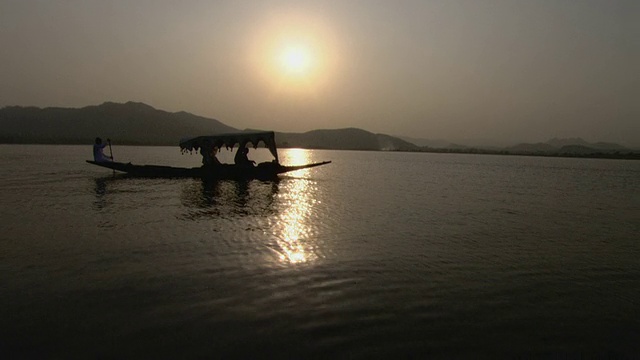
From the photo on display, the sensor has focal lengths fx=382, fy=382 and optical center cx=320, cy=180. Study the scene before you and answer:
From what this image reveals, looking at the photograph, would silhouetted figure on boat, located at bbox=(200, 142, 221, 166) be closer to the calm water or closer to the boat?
the boat

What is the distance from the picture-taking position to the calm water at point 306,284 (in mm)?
6082

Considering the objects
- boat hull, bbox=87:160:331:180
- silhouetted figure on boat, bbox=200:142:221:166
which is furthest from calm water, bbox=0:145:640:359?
silhouetted figure on boat, bbox=200:142:221:166

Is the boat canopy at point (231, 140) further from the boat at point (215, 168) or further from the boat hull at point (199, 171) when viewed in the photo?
the boat hull at point (199, 171)

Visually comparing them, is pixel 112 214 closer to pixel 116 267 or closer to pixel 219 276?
pixel 116 267

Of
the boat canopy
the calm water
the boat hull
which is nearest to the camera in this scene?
the calm water

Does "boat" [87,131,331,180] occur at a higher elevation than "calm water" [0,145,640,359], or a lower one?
higher

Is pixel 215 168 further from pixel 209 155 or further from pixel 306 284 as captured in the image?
pixel 306 284

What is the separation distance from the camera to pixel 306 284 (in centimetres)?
865

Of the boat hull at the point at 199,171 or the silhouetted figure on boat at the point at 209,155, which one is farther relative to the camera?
the silhouetted figure on boat at the point at 209,155

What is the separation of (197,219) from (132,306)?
9046 millimetres

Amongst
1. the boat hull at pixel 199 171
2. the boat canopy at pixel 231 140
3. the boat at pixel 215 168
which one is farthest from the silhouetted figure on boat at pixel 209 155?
the boat hull at pixel 199 171

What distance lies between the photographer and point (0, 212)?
52.6 ft

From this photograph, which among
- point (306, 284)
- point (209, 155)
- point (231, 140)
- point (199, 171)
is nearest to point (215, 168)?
point (199, 171)

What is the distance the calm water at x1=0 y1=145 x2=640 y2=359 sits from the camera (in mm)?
6082
